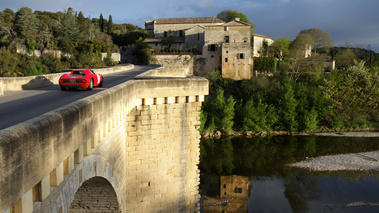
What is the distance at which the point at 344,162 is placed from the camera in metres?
27.7

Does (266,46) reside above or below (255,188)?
above

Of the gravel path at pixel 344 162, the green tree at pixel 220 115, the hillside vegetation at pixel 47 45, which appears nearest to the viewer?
the gravel path at pixel 344 162

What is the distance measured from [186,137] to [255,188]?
13.8 metres

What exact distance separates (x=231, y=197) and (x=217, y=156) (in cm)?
828

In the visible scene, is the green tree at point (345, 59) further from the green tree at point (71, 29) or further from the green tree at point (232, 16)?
the green tree at point (71, 29)

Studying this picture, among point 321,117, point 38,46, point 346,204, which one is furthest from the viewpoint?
point 38,46

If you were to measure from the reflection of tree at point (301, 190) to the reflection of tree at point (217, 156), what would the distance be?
485 centimetres

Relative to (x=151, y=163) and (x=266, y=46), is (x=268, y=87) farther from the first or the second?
(x=151, y=163)

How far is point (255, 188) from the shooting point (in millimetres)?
22547

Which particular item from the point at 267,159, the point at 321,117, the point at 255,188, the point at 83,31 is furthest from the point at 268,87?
the point at 83,31

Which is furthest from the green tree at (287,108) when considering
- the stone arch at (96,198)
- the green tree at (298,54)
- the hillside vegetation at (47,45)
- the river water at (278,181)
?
the stone arch at (96,198)

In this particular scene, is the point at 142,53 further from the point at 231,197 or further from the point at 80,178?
the point at 80,178

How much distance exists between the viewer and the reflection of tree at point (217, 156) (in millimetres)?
26484

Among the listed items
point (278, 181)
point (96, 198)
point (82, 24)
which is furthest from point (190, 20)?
point (96, 198)
